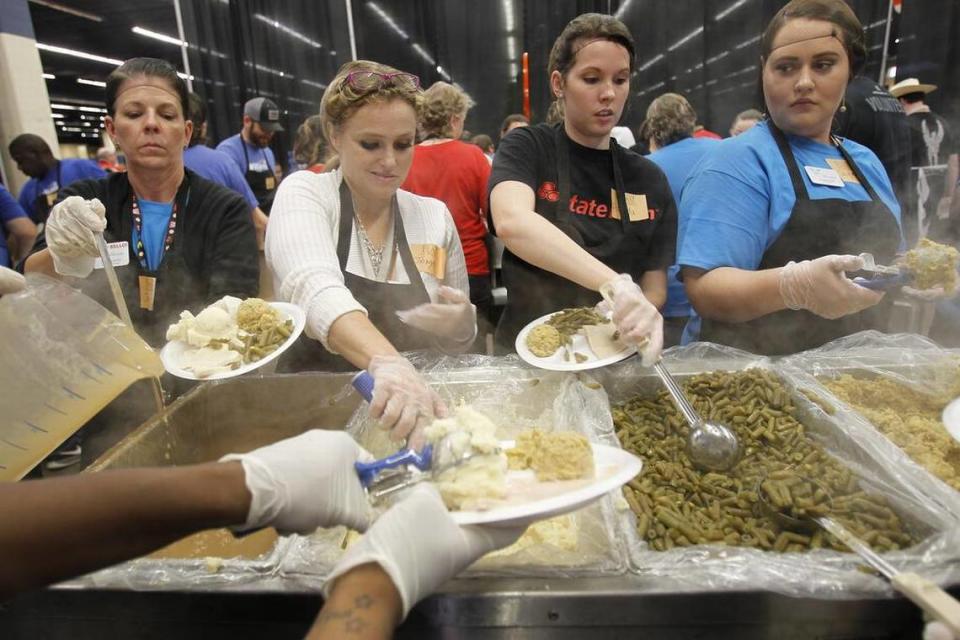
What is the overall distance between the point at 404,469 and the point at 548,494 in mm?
284

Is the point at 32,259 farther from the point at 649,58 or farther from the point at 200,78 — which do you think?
the point at 649,58

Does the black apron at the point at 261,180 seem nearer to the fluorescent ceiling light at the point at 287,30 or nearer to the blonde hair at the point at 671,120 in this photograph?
the fluorescent ceiling light at the point at 287,30

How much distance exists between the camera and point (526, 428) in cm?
163

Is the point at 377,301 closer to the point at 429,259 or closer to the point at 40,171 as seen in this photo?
the point at 429,259

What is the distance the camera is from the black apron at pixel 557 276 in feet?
7.05

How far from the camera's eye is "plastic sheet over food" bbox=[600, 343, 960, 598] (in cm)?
94

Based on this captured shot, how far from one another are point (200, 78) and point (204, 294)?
549cm

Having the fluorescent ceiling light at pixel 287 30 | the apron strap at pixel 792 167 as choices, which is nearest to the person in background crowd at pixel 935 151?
the apron strap at pixel 792 167

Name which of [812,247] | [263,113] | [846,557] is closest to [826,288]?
[812,247]

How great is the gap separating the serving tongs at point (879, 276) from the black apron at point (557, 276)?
0.77 m

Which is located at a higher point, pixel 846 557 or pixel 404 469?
pixel 404 469

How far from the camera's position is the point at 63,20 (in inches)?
243

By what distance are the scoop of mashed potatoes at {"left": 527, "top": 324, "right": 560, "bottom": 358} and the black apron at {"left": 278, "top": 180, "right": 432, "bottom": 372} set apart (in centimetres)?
44

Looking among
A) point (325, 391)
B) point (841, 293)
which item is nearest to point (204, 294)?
point (325, 391)
